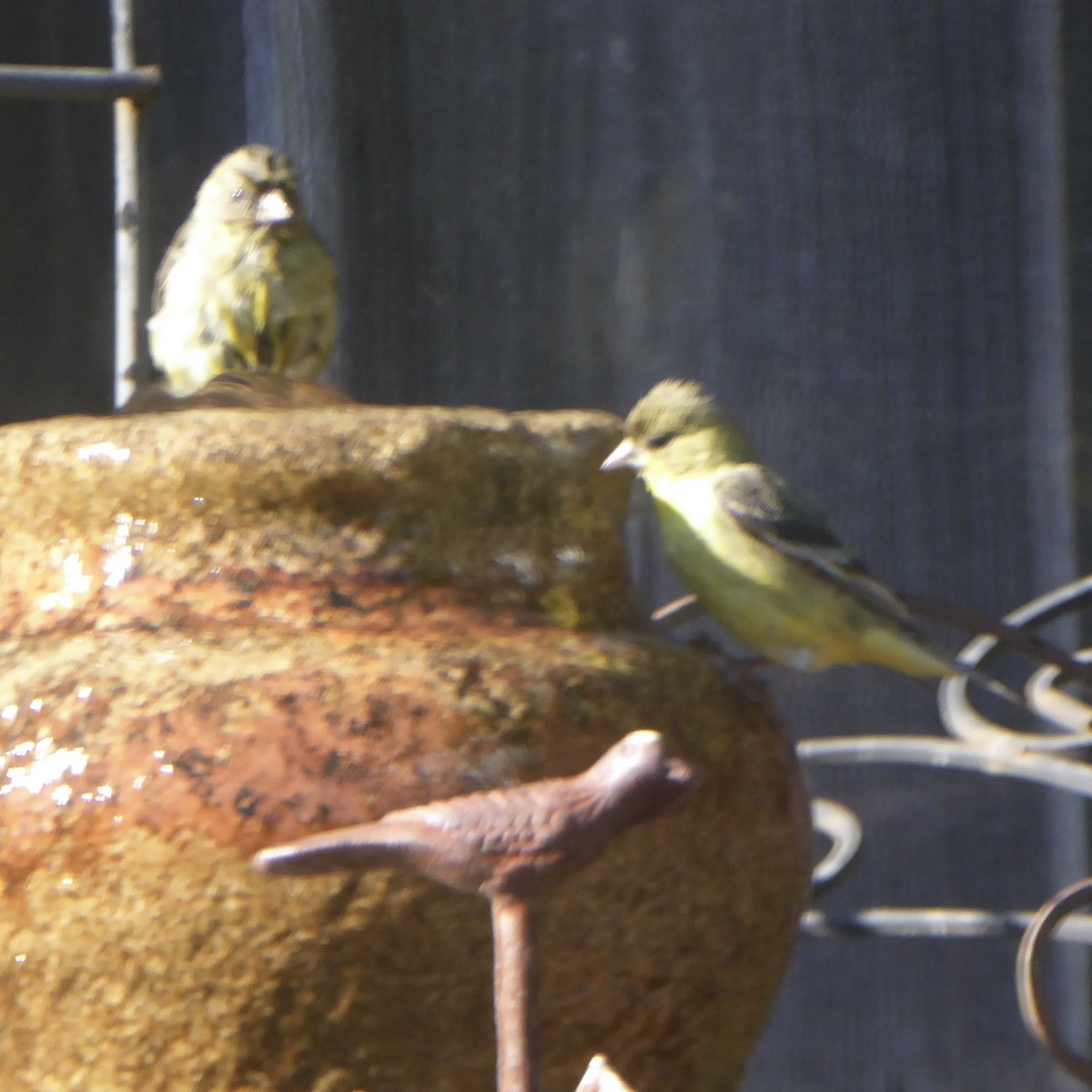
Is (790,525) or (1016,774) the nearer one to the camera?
(1016,774)

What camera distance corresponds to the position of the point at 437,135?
2816mm

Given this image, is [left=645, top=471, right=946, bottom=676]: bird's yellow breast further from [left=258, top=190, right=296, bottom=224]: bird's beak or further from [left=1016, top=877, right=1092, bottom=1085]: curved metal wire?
[left=258, top=190, right=296, bottom=224]: bird's beak

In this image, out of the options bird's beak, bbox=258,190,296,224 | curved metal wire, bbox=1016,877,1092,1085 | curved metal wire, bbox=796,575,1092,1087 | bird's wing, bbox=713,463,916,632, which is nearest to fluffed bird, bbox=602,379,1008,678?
bird's wing, bbox=713,463,916,632

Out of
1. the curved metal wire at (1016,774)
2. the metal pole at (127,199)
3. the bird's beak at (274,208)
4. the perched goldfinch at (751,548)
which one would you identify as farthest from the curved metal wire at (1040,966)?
the bird's beak at (274,208)

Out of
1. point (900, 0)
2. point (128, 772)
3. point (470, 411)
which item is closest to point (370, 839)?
point (128, 772)

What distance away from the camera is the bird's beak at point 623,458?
4.50ft

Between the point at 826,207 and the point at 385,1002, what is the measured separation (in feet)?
6.71

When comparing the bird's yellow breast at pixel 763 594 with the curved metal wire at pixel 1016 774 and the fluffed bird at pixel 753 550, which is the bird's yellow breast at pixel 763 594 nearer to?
the fluffed bird at pixel 753 550

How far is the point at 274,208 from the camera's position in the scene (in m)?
2.52

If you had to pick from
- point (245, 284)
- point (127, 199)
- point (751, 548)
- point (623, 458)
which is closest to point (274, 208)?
point (245, 284)

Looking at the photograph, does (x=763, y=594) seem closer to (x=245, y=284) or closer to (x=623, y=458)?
(x=623, y=458)

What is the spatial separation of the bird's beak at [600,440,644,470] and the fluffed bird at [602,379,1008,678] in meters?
0.24

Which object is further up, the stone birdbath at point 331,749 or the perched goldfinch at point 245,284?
the perched goldfinch at point 245,284

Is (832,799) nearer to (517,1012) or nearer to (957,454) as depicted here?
(957,454)
